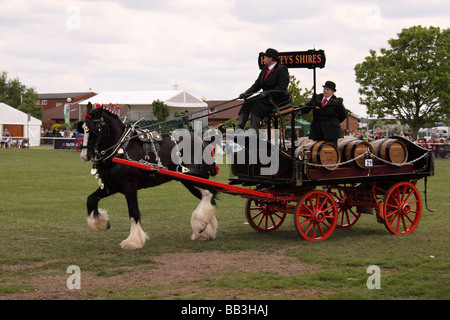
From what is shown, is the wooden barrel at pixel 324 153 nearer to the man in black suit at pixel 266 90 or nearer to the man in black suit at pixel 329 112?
the man in black suit at pixel 329 112

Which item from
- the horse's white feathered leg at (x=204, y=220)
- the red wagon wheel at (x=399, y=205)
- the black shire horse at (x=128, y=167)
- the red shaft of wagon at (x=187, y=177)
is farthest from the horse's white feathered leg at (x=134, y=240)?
the red wagon wheel at (x=399, y=205)

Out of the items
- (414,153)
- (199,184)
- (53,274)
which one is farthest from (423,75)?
(53,274)

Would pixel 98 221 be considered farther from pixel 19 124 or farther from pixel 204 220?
pixel 19 124

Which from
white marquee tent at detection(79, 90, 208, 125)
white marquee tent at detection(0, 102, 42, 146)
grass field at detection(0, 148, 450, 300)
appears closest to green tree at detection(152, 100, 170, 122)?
white marquee tent at detection(79, 90, 208, 125)

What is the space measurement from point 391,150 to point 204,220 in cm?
359

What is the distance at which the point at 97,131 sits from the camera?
29.6ft

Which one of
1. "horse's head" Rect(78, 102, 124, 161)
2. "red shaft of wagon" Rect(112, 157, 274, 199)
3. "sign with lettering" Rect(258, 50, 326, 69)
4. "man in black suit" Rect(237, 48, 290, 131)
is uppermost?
"sign with lettering" Rect(258, 50, 326, 69)

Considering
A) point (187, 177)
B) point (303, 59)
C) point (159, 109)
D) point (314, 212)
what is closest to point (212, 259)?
point (187, 177)

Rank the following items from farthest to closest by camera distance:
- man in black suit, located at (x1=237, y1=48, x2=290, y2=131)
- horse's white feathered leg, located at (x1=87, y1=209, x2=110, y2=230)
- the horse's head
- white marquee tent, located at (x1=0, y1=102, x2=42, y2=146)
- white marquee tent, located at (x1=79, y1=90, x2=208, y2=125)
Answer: white marquee tent, located at (x1=0, y1=102, x2=42, y2=146), white marquee tent, located at (x1=79, y1=90, x2=208, y2=125), man in black suit, located at (x1=237, y1=48, x2=290, y2=131), horse's white feathered leg, located at (x1=87, y1=209, x2=110, y2=230), the horse's head

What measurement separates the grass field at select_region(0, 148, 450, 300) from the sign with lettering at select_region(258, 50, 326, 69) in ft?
9.61

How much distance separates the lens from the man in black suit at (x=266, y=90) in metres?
9.49

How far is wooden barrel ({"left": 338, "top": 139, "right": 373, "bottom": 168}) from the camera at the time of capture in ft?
33.0

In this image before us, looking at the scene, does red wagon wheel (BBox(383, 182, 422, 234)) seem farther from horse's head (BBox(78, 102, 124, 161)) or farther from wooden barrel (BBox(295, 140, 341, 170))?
horse's head (BBox(78, 102, 124, 161))
